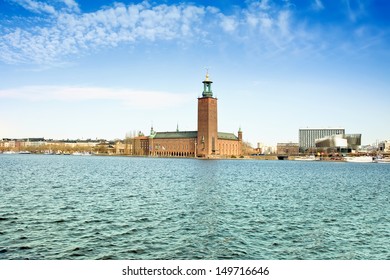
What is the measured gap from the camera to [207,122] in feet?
401

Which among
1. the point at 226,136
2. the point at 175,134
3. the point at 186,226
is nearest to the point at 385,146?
the point at 226,136

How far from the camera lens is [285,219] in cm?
1686

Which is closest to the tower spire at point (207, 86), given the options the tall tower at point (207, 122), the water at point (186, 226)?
the tall tower at point (207, 122)

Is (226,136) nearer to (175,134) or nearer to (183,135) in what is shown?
(183,135)

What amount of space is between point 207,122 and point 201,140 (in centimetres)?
578

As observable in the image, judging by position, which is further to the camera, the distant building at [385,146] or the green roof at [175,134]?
the distant building at [385,146]

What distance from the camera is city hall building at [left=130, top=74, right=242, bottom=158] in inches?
4818

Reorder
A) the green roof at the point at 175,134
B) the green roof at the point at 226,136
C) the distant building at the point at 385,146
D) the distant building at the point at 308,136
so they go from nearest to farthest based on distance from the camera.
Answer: the green roof at the point at 175,134, the green roof at the point at 226,136, the distant building at the point at 385,146, the distant building at the point at 308,136

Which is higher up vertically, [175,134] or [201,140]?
[175,134]

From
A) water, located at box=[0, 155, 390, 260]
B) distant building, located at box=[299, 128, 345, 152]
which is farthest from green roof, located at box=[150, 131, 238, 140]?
water, located at box=[0, 155, 390, 260]

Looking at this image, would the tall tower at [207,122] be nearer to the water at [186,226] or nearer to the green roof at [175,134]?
the green roof at [175,134]

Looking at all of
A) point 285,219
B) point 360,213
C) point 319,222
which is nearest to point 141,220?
point 285,219

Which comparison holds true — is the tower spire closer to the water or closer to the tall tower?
the tall tower

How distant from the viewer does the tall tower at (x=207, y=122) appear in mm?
121438
